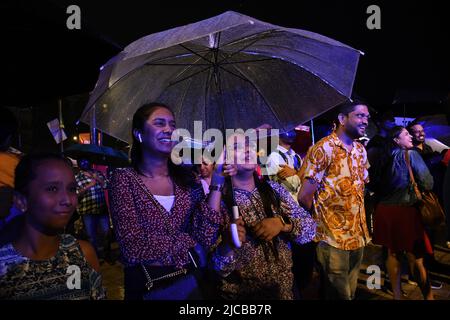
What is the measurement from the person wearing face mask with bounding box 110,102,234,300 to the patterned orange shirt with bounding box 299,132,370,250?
1485 mm

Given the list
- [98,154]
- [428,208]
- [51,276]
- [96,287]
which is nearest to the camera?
[51,276]

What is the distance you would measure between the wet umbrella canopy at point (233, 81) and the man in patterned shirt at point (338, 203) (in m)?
0.73

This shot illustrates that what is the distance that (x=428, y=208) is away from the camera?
4.45 metres

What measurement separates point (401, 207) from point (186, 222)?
350 centimetres

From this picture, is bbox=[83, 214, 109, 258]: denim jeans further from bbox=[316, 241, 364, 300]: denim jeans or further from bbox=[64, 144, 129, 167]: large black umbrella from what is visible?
bbox=[316, 241, 364, 300]: denim jeans

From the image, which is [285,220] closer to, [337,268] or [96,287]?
[337,268]

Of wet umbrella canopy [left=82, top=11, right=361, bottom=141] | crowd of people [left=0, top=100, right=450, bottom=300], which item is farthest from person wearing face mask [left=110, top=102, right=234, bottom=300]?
wet umbrella canopy [left=82, top=11, right=361, bottom=141]

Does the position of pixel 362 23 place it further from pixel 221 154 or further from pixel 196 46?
pixel 221 154

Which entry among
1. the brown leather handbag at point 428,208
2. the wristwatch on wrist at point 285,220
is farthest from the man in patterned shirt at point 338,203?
the brown leather handbag at point 428,208

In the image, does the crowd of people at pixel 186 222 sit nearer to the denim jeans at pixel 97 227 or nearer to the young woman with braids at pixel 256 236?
the young woman with braids at pixel 256 236

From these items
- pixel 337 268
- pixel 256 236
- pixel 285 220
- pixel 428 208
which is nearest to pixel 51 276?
pixel 256 236
